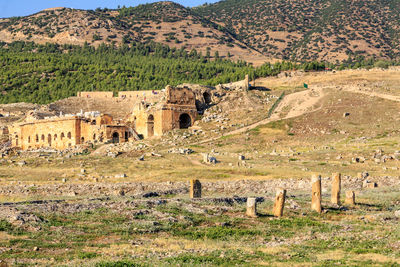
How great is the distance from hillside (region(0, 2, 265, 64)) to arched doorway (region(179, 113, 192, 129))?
8078 cm

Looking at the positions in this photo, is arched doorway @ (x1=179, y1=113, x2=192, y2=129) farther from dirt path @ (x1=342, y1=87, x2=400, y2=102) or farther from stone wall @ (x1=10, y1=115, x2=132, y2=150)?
dirt path @ (x1=342, y1=87, x2=400, y2=102)

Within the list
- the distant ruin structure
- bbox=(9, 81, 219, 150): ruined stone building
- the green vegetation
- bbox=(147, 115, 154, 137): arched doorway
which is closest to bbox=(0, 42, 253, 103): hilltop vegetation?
the green vegetation

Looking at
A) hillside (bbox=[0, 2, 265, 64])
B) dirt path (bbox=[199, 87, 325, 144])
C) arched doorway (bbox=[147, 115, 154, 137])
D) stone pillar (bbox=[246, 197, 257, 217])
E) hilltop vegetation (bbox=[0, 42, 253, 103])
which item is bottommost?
stone pillar (bbox=[246, 197, 257, 217])

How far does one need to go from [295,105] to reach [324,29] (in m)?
111

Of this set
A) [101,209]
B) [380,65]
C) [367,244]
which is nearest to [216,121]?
[101,209]

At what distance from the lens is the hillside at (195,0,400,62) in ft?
512

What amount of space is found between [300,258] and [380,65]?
317 feet

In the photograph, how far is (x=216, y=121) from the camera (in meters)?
64.3

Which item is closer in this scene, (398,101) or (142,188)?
(142,188)

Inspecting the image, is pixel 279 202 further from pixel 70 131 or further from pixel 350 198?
pixel 70 131

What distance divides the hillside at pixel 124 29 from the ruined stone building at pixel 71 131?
83526 mm

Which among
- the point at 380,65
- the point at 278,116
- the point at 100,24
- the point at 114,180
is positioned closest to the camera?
the point at 114,180

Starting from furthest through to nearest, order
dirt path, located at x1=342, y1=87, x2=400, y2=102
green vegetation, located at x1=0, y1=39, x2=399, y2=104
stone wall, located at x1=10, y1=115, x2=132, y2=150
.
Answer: green vegetation, located at x1=0, y1=39, x2=399, y2=104, dirt path, located at x1=342, y1=87, x2=400, y2=102, stone wall, located at x1=10, y1=115, x2=132, y2=150

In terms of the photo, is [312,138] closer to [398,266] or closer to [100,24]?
[398,266]
